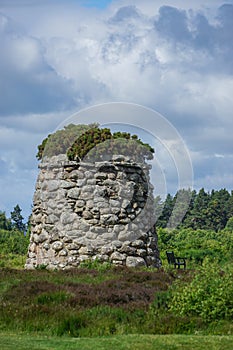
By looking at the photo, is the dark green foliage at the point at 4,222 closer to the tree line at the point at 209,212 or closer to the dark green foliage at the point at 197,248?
the dark green foliage at the point at 197,248

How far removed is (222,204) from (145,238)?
3178 cm

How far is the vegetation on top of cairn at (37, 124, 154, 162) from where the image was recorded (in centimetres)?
1684

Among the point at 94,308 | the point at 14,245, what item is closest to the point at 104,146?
the point at 94,308

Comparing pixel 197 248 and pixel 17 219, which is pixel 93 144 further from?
pixel 17 219

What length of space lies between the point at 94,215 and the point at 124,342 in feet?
27.7

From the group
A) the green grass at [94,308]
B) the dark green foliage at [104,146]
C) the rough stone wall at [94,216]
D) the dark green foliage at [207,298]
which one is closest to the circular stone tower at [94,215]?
the rough stone wall at [94,216]

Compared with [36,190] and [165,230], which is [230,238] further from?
[36,190]

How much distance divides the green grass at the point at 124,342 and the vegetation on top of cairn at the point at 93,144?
343 inches

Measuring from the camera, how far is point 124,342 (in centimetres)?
809

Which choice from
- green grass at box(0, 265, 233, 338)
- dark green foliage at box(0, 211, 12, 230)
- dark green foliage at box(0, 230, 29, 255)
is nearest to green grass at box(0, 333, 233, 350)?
green grass at box(0, 265, 233, 338)

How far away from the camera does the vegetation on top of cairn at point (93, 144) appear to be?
55.3 feet

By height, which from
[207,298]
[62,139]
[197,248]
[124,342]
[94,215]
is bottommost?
[124,342]

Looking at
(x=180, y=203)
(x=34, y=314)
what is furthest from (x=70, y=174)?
(x=34, y=314)

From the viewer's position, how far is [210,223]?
153ft
